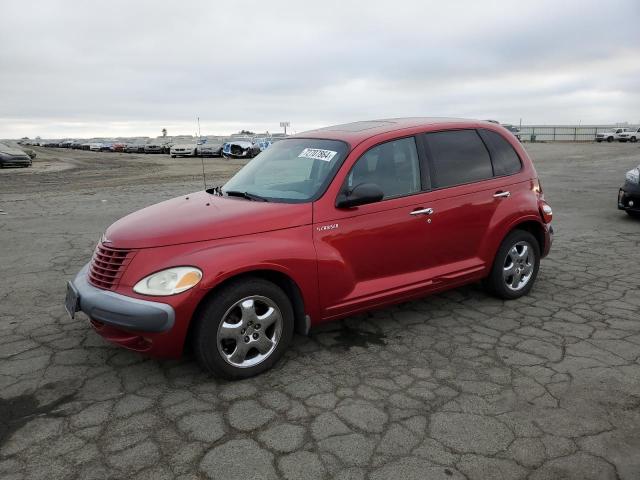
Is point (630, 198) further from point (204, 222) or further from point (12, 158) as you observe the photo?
point (12, 158)

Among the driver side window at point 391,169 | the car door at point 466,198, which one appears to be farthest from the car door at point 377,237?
the car door at point 466,198

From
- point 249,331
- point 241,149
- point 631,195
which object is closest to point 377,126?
point 249,331

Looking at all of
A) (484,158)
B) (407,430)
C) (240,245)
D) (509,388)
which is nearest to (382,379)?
(407,430)

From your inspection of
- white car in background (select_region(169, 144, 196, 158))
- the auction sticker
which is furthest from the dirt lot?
white car in background (select_region(169, 144, 196, 158))

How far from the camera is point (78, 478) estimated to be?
2641 mm

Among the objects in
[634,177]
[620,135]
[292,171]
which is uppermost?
[620,135]

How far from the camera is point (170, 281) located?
130 inches

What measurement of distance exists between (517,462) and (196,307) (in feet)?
6.84

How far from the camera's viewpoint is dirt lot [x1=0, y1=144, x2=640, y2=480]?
2.73m

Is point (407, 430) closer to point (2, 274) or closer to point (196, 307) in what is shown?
point (196, 307)

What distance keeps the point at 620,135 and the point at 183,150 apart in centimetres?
4174

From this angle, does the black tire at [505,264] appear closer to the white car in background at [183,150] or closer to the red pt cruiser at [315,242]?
the red pt cruiser at [315,242]

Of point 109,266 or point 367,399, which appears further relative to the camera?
point 109,266

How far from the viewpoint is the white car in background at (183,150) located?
38.9 metres
